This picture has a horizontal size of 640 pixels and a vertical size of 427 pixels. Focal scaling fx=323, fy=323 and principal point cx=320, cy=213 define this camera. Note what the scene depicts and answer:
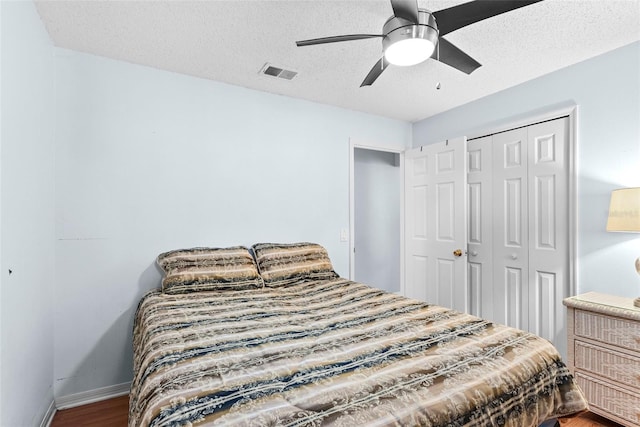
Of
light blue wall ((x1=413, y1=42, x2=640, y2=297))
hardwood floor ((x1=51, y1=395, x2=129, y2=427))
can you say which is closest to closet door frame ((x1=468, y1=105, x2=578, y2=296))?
light blue wall ((x1=413, y1=42, x2=640, y2=297))

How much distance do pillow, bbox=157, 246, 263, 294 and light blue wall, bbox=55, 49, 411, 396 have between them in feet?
0.79

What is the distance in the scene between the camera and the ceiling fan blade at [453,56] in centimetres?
163

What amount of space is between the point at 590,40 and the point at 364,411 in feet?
8.66

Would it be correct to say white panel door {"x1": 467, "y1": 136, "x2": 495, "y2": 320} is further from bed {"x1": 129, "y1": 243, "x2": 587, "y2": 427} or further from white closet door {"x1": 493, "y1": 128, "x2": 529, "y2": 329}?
bed {"x1": 129, "y1": 243, "x2": 587, "y2": 427}

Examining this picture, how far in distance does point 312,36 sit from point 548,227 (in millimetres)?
2333

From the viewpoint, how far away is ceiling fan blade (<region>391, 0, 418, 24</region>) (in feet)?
4.28

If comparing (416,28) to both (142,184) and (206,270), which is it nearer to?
(206,270)

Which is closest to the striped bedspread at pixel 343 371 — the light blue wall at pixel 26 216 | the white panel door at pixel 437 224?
the light blue wall at pixel 26 216

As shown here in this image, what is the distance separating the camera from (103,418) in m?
2.06

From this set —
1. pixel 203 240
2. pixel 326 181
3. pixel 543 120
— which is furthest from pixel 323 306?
pixel 543 120

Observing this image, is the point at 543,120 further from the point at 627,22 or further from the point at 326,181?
the point at 326,181

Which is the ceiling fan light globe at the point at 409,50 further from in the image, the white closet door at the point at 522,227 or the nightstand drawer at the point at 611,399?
the nightstand drawer at the point at 611,399

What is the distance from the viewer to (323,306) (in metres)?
1.91

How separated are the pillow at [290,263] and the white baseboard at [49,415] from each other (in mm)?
1520
